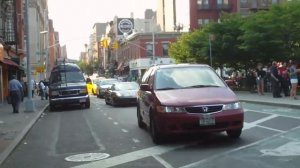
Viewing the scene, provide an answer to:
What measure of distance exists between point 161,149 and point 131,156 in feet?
2.89

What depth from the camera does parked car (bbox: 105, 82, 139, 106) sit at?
26.7 m

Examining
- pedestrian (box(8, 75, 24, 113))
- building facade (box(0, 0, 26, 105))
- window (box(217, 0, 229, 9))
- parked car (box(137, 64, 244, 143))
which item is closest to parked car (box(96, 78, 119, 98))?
building facade (box(0, 0, 26, 105))

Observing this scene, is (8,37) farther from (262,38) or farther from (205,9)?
(205,9)

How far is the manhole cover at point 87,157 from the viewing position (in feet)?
33.3

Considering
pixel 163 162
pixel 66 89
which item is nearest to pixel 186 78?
pixel 163 162

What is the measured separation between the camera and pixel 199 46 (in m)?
42.3

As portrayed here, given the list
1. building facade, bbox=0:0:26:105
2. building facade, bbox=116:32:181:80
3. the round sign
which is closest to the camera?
building facade, bbox=0:0:26:105

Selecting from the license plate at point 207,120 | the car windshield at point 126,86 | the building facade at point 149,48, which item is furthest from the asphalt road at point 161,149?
the building facade at point 149,48

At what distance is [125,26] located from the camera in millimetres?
119938

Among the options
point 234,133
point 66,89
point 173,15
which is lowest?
point 234,133

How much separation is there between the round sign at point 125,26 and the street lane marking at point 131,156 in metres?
108

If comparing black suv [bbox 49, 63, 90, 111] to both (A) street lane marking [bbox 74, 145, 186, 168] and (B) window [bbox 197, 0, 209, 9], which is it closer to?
(A) street lane marking [bbox 74, 145, 186, 168]

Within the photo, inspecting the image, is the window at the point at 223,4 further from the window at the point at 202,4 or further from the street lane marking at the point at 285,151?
the street lane marking at the point at 285,151

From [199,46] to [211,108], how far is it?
1251 inches
